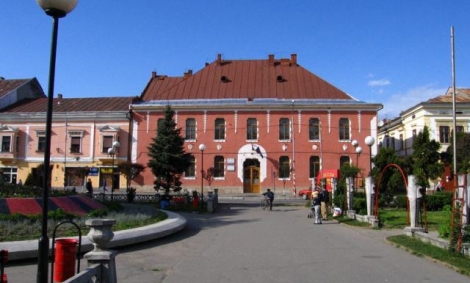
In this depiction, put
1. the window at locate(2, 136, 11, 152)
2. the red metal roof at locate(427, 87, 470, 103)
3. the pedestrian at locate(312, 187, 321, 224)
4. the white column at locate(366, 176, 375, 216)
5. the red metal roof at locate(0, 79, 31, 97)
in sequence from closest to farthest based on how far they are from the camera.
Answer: the white column at locate(366, 176, 375, 216), the pedestrian at locate(312, 187, 321, 224), the red metal roof at locate(427, 87, 470, 103), the window at locate(2, 136, 11, 152), the red metal roof at locate(0, 79, 31, 97)

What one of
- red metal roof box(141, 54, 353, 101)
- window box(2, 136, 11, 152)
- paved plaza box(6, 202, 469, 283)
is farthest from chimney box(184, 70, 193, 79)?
paved plaza box(6, 202, 469, 283)

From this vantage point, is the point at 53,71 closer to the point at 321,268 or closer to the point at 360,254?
the point at 321,268

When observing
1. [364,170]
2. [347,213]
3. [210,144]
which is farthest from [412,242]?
[210,144]

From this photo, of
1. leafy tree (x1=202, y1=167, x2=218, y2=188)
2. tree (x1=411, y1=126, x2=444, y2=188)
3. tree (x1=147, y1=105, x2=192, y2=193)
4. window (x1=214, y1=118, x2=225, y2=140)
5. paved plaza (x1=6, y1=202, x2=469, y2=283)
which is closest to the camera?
paved plaza (x1=6, y1=202, x2=469, y2=283)

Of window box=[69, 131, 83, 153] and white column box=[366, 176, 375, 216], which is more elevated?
window box=[69, 131, 83, 153]

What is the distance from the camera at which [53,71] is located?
5902mm

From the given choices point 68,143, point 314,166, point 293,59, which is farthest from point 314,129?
point 68,143

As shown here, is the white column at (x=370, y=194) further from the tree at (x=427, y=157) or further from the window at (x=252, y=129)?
the window at (x=252, y=129)

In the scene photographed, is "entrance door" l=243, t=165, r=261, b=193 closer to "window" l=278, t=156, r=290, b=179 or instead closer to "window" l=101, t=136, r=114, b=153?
"window" l=278, t=156, r=290, b=179

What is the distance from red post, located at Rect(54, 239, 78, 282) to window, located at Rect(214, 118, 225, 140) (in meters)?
40.3

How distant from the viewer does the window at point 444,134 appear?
4676cm

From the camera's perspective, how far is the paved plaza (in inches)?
336

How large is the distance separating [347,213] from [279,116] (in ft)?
83.1

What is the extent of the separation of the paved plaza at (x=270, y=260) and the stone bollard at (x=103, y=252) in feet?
6.79
